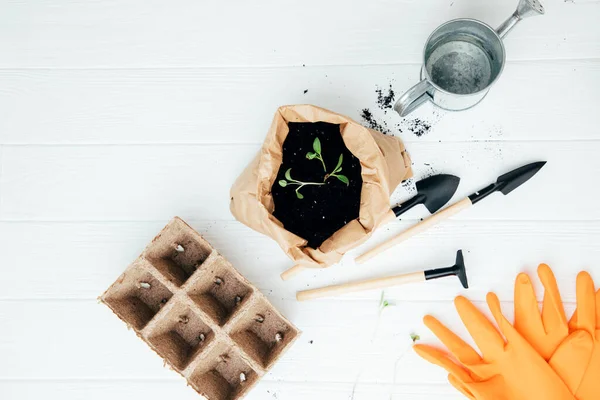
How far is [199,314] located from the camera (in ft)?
3.35

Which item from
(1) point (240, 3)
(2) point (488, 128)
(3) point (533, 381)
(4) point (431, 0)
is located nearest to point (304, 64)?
(1) point (240, 3)

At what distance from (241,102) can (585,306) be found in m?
0.79

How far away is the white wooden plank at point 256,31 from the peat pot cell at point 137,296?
44 centimetres

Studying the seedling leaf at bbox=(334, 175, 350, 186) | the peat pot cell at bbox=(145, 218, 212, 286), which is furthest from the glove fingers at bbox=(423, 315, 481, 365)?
the peat pot cell at bbox=(145, 218, 212, 286)

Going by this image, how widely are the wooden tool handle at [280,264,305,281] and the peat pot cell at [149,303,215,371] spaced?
0.58ft

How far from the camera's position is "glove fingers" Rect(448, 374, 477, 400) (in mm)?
1088

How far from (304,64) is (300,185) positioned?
29 centimetres

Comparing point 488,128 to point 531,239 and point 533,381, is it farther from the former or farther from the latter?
point 533,381

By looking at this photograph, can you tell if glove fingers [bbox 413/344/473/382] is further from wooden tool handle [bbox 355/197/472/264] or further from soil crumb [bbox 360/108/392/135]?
soil crumb [bbox 360/108/392/135]

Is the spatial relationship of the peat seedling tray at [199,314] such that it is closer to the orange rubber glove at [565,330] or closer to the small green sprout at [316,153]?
the small green sprout at [316,153]

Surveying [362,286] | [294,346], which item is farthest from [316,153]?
[294,346]

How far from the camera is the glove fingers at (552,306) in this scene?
108 cm

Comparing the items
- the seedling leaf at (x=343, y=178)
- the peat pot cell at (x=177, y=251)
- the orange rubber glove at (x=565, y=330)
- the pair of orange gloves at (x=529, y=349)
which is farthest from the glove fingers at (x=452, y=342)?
the peat pot cell at (x=177, y=251)

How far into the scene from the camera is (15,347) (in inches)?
46.1
